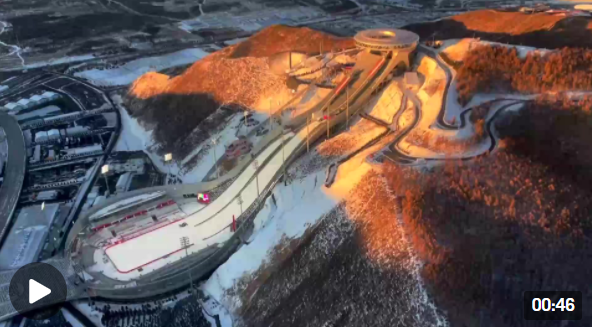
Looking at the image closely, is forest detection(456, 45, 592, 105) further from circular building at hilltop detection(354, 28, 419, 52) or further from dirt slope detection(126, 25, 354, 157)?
dirt slope detection(126, 25, 354, 157)

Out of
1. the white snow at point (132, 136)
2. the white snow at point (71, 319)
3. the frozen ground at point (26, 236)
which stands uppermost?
the white snow at point (132, 136)

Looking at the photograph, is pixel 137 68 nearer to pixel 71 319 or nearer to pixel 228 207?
pixel 228 207

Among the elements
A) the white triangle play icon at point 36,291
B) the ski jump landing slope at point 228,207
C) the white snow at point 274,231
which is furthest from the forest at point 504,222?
the white triangle play icon at point 36,291

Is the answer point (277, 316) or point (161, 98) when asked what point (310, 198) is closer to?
point (277, 316)

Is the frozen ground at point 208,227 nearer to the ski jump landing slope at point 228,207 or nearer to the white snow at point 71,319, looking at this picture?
the ski jump landing slope at point 228,207
